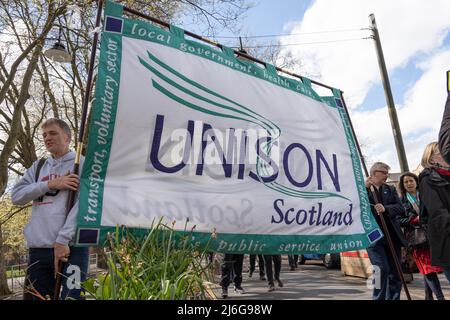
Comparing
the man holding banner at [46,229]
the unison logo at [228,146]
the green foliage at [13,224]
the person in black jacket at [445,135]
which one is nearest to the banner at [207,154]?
the unison logo at [228,146]

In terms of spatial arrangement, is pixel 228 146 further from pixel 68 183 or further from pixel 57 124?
pixel 57 124

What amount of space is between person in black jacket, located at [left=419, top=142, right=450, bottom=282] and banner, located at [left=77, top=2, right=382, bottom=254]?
0.75 m

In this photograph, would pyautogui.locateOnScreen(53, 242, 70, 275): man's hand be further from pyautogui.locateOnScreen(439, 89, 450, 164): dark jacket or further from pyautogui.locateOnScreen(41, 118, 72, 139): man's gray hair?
pyautogui.locateOnScreen(439, 89, 450, 164): dark jacket

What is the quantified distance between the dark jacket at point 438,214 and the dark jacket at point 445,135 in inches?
18.3

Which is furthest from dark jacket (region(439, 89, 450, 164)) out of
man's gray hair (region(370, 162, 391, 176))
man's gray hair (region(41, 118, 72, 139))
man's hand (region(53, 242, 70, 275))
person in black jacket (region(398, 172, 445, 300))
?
man's gray hair (region(41, 118, 72, 139))

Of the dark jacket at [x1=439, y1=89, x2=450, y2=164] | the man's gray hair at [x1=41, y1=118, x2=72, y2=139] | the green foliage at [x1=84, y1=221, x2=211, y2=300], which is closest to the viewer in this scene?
the green foliage at [x1=84, y1=221, x2=211, y2=300]

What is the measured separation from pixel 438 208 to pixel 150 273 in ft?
6.54

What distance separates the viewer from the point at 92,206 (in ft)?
7.01

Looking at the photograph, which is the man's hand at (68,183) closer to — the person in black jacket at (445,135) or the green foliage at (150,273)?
the green foliage at (150,273)

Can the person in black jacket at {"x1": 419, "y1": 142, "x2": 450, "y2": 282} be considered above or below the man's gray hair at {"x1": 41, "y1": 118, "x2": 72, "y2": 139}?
below

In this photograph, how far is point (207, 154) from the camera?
2578mm

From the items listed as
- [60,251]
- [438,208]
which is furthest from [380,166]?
[60,251]

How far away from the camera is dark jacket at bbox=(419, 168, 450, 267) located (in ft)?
8.09
